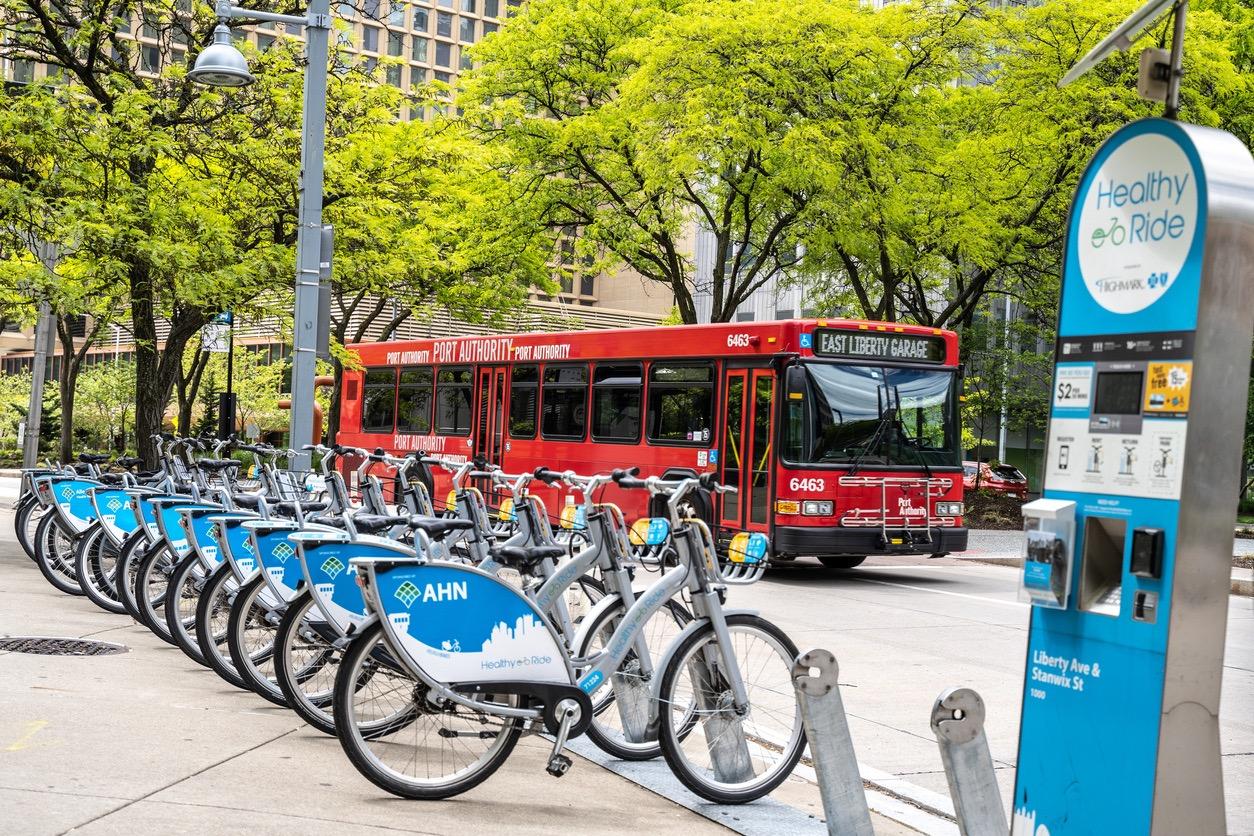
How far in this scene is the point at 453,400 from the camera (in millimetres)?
23422

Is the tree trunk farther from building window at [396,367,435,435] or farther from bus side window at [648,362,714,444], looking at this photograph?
building window at [396,367,435,435]

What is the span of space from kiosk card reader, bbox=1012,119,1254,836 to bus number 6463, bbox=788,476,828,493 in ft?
38.8

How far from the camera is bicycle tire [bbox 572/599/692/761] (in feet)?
20.9

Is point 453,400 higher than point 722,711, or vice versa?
point 453,400

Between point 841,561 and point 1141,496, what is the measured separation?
15.2 metres

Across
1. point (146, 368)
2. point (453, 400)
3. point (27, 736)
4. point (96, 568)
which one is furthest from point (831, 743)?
point (453, 400)

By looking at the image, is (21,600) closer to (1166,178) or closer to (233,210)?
(233,210)

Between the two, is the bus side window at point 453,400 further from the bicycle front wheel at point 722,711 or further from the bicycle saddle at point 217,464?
the bicycle front wheel at point 722,711

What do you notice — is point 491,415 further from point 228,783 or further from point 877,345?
point 228,783

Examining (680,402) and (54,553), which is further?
(680,402)

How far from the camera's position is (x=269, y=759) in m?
6.31

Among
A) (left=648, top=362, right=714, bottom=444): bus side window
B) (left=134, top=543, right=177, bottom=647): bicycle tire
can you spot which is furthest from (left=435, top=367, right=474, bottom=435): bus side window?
(left=134, top=543, right=177, bottom=647): bicycle tire

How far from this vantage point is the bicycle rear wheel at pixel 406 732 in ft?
19.0

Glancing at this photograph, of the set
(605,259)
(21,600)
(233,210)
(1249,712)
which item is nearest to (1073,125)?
(605,259)
